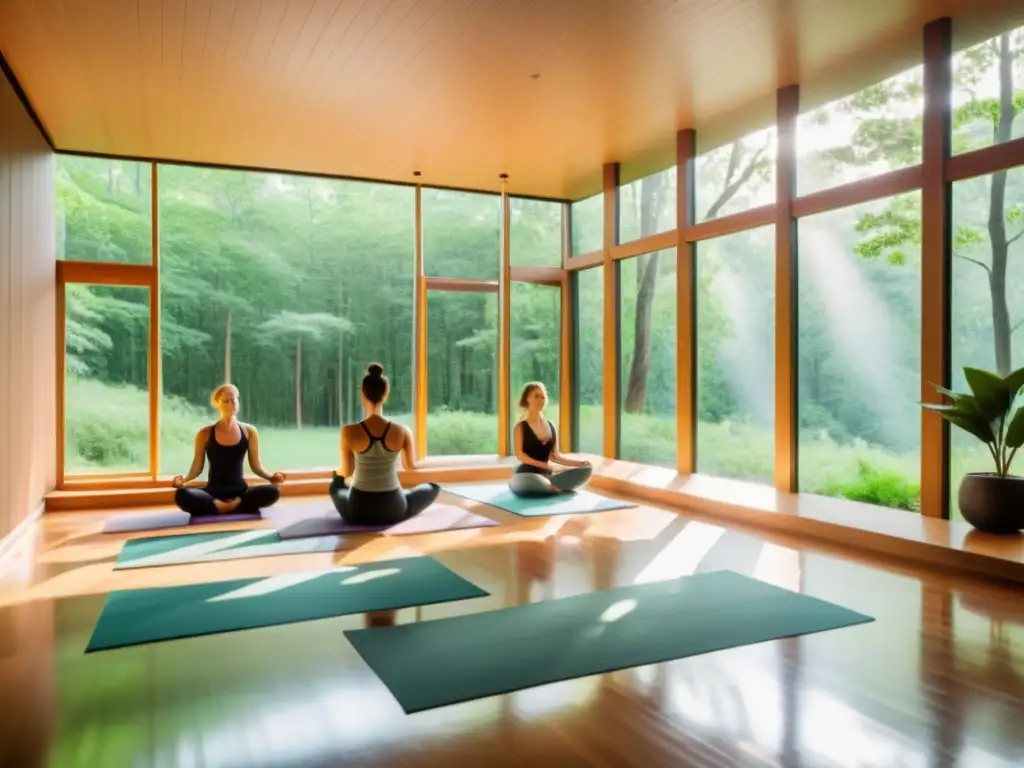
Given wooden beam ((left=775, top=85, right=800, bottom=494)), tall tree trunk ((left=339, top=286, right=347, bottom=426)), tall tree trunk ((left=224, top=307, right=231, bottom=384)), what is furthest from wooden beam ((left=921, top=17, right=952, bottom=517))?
tall tree trunk ((left=224, top=307, right=231, bottom=384))

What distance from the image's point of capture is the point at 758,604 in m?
3.31

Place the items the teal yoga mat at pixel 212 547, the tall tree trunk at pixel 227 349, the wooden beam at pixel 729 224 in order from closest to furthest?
the teal yoga mat at pixel 212 547 < the wooden beam at pixel 729 224 < the tall tree trunk at pixel 227 349

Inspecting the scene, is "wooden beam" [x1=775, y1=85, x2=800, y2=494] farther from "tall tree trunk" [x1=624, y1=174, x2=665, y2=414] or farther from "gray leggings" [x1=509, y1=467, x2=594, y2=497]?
"tall tree trunk" [x1=624, y1=174, x2=665, y2=414]

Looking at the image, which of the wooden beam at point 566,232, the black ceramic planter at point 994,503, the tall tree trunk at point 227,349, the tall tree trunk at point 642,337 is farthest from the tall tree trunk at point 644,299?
the tall tree trunk at point 227,349

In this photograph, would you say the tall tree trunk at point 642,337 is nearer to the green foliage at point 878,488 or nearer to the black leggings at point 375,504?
the green foliage at point 878,488

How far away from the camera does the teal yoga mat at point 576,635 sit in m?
2.48

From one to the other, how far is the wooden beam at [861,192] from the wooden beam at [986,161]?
20 cm

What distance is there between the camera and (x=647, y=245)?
7238 mm

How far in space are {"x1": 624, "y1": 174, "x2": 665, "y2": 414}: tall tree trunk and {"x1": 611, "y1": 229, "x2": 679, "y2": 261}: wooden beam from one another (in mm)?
119

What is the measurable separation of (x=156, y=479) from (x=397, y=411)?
2340mm

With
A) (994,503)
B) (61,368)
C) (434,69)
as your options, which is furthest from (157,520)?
(994,503)

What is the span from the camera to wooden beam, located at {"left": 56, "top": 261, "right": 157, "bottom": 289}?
6.47 meters

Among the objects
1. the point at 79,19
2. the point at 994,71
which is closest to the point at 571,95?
the point at 994,71

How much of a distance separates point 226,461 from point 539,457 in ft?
7.83
